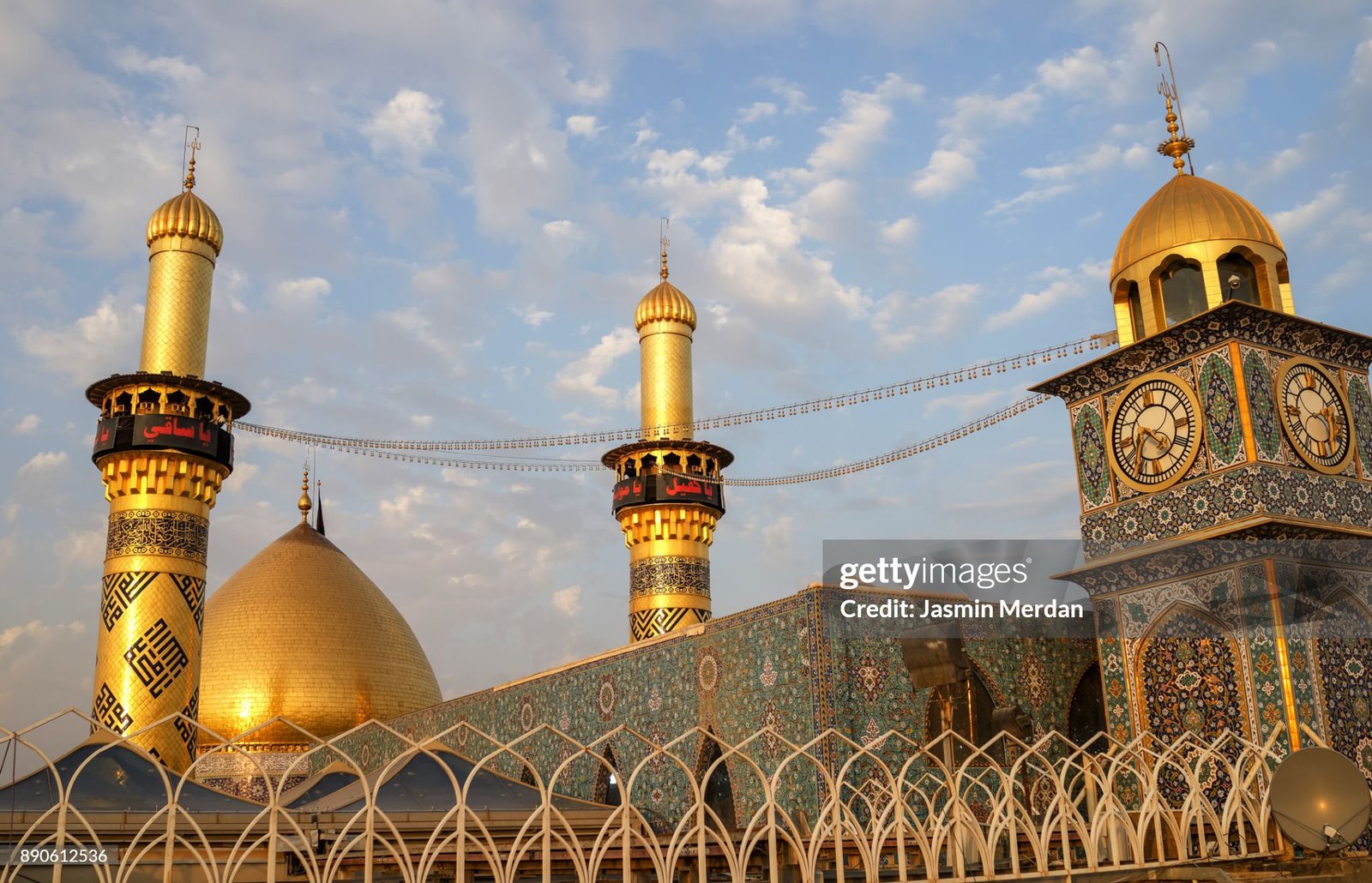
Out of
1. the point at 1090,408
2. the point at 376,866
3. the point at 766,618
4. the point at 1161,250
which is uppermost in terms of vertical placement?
the point at 1161,250

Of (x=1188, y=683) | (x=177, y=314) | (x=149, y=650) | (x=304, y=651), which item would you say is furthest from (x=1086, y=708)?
(x=304, y=651)

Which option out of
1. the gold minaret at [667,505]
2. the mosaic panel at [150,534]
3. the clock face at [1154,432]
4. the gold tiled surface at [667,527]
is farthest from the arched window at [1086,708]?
the mosaic panel at [150,534]

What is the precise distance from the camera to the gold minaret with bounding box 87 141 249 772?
519 inches

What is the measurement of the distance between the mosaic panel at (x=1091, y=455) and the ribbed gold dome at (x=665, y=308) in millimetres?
9322

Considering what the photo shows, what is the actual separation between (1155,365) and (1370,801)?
3.30 metres

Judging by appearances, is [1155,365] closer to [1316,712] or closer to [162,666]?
[1316,712]

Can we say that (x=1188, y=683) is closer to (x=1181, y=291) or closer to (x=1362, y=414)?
(x=1362, y=414)

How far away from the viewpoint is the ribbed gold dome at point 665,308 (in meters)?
18.0

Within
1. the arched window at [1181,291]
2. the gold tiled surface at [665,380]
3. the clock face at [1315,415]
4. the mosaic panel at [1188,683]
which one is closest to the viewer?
the mosaic panel at [1188,683]

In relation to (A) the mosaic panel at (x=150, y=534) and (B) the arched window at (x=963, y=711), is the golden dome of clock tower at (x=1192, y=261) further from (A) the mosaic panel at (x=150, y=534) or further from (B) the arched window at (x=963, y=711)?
(A) the mosaic panel at (x=150, y=534)

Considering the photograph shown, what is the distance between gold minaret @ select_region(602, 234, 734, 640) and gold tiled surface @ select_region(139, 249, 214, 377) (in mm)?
5700

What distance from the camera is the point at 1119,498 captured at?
8.82m

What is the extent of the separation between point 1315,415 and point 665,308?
1078 cm

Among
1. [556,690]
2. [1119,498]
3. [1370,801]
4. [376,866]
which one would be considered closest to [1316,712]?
[1370,801]
